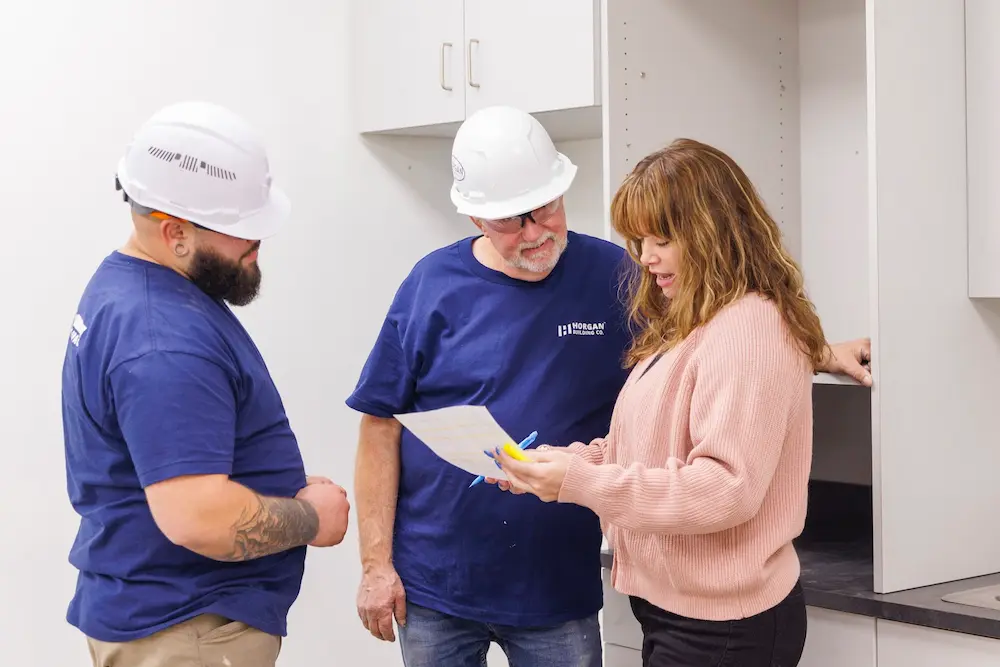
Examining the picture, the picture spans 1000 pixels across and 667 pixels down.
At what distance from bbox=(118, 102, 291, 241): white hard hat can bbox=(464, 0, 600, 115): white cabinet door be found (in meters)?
1.11

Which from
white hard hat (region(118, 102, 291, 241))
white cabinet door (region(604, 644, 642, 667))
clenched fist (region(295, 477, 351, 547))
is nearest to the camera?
white hard hat (region(118, 102, 291, 241))

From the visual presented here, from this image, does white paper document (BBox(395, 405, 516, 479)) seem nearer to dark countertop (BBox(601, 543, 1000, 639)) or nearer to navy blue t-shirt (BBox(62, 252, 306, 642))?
navy blue t-shirt (BBox(62, 252, 306, 642))

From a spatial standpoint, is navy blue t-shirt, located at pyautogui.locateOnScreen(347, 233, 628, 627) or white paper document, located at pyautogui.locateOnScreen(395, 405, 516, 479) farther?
navy blue t-shirt, located at pyautogui.locateOnScreen(347, 233, 628, 627)

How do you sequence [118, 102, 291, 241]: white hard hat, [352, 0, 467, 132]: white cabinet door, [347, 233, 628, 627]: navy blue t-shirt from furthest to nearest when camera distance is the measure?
[352, 0, 467, 132]: white cabinet door < [347, 233, 628, 627]: navy blue t-shirt < [118, 102, 291, 241]: white hard hat

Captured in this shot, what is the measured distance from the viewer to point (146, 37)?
8.82 feet

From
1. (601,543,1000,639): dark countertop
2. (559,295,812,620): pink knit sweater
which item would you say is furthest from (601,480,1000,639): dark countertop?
(559,295,812,620): pink knit sweater

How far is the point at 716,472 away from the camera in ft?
4.42

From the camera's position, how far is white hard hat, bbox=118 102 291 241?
146cm

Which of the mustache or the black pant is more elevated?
the mustache

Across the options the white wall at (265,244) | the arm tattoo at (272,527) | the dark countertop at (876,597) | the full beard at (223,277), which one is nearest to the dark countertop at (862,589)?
the dark countertop at (876,597)

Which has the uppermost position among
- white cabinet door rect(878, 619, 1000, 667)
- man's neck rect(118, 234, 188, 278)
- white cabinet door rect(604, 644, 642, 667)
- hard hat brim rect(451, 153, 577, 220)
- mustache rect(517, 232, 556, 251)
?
hard hat brim rect(451, 153, 577, 220)

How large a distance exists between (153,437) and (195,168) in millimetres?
371

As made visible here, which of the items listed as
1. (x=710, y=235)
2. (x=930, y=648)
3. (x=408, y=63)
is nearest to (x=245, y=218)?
(x=710, y=235)

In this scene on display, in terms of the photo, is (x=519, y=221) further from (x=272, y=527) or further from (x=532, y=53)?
(x=532, y=53)
